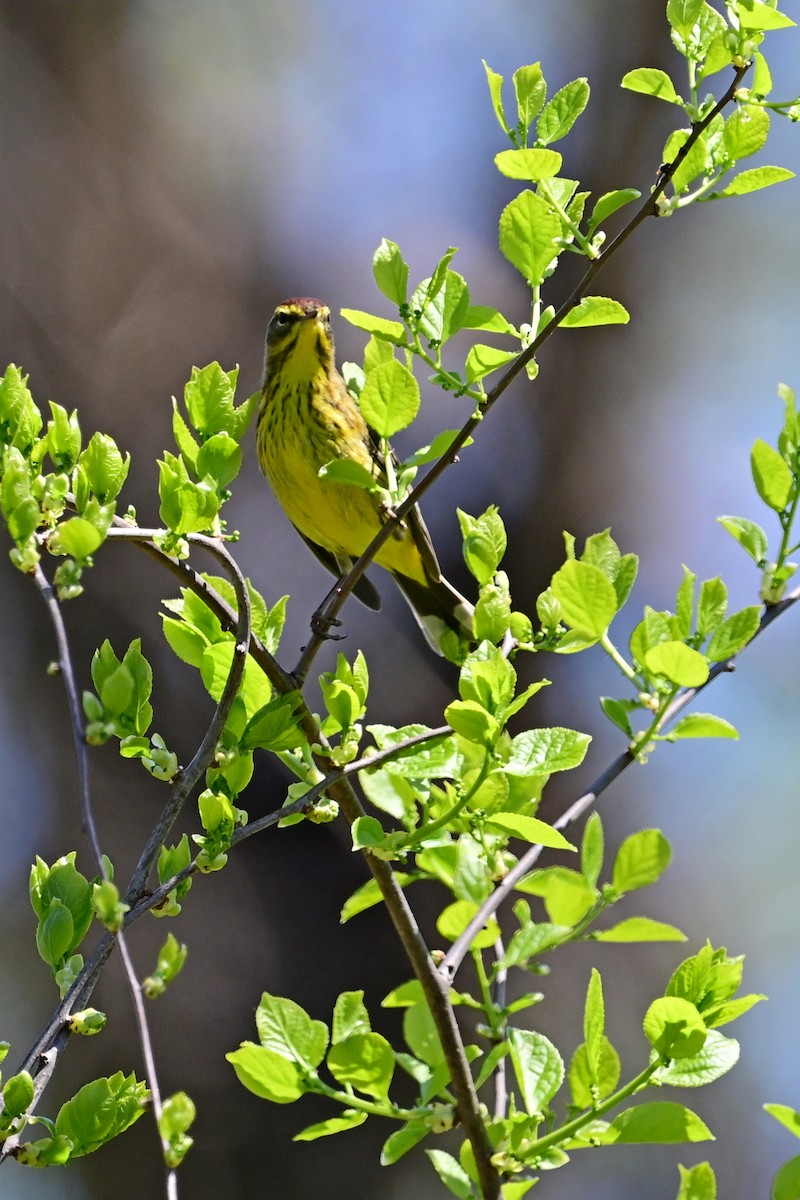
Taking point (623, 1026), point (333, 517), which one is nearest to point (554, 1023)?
point (623, 1026)

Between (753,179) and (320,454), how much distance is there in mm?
2353

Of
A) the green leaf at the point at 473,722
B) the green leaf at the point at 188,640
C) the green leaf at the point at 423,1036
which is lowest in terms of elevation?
the green leaf at the point at 423,1036

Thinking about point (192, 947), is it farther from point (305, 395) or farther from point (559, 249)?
point (559, 249)

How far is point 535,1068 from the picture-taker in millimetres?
1136

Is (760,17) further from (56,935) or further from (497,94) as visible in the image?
(56,935)

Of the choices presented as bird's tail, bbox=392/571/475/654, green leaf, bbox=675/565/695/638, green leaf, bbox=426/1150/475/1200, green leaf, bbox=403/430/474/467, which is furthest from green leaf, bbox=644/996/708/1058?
bird's tail, bbox=392/571/475/654

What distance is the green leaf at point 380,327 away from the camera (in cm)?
126

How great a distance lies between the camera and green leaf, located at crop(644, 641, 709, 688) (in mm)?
1021

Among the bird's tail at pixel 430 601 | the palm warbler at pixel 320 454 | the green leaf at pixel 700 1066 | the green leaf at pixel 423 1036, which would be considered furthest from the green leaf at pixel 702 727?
the bird's tail at pixel 430 601

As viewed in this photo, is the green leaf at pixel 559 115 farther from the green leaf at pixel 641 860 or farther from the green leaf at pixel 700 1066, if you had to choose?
the green leaf at pixel 700 1066

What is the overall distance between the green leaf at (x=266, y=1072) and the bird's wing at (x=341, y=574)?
245 centimetres

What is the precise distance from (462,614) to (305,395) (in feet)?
2.57

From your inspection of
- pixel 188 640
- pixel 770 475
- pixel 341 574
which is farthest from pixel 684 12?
pixel 341 574

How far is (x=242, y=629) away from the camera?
3.59 ft
